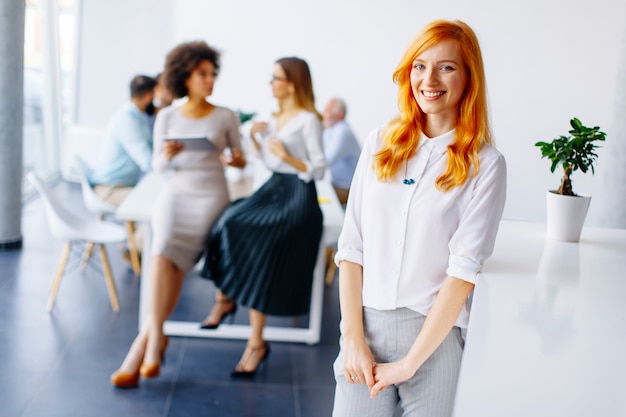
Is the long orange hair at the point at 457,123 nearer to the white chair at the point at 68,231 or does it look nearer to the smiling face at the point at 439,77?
the smiling face at the point at 439,77

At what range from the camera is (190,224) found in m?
4.00

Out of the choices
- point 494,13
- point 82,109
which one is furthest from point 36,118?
point 494,13

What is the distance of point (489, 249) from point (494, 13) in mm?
2306

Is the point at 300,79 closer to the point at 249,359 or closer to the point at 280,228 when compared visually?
the point at 280,228

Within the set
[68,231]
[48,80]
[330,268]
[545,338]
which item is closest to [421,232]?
[545,338]

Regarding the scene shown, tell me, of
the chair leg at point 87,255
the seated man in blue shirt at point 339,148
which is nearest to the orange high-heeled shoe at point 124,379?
the chair leg at point 87,255

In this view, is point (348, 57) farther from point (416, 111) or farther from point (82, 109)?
point (416, 111)

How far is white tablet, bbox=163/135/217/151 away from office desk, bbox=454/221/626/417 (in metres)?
2.10

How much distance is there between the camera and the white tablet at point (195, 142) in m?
3.81

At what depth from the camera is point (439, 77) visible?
5.52 ft

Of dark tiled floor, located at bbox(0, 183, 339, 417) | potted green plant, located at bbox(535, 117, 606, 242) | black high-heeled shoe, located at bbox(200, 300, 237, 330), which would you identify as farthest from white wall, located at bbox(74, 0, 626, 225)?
black high-heeled shoe, located at bbox(200, 300, 237, 330)

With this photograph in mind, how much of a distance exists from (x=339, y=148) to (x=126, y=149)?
1729 millimetres

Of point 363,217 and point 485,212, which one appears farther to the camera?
point 363,217

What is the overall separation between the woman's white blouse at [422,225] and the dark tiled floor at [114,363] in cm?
189
